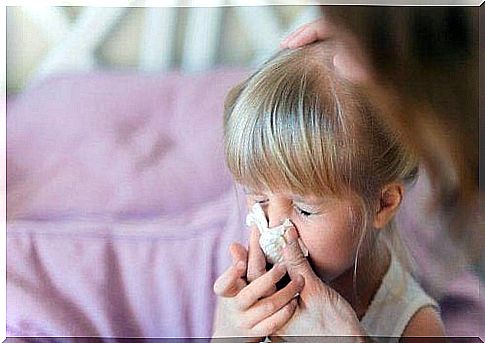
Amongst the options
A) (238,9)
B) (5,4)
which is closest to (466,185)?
(238,9)

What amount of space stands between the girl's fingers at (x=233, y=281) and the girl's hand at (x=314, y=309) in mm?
82

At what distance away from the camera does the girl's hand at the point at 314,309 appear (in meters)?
1.18

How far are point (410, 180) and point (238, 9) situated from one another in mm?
431

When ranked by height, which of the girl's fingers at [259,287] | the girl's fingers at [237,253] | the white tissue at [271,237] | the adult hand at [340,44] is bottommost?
the girl's fingers at [259,287]

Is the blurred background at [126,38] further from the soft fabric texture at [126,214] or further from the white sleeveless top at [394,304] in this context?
the white sleeveless top at [394,304]

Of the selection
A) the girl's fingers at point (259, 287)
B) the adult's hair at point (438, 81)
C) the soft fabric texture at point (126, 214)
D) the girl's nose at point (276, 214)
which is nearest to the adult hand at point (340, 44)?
the adult's hair at point (438, 81)

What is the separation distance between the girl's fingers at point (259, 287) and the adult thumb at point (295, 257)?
0.02m

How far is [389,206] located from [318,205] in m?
0.13

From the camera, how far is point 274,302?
1.18m

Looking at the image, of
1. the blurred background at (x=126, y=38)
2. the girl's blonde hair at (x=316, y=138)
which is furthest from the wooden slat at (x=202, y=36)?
the girl's blonde hair at (x=316, y=138)

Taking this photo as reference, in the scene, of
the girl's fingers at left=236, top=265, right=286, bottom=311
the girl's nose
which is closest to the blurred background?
the girl's nose

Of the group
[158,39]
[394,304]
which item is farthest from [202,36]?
[394,304]

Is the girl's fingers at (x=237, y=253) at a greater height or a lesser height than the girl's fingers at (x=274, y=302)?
greater

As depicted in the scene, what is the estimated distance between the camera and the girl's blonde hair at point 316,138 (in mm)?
1168
